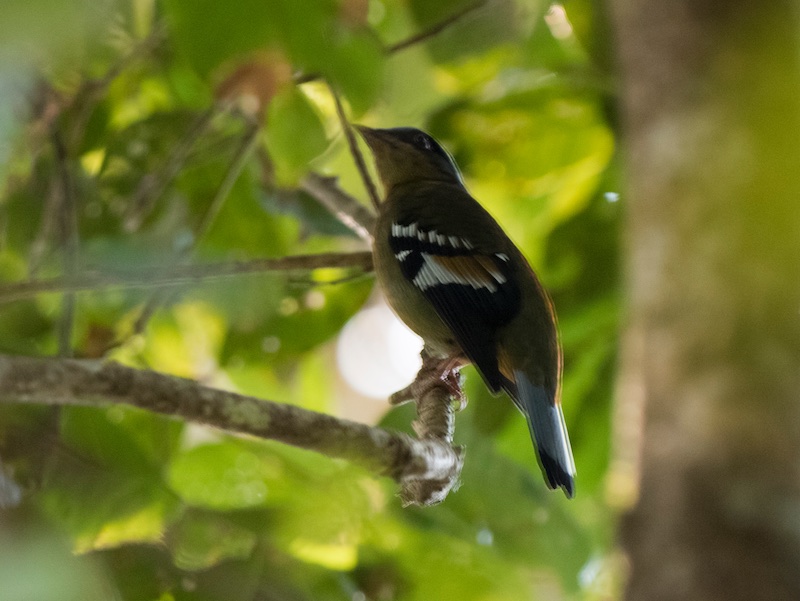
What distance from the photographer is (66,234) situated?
339cm

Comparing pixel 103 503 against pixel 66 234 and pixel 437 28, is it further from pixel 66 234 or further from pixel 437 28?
pixel 437 28

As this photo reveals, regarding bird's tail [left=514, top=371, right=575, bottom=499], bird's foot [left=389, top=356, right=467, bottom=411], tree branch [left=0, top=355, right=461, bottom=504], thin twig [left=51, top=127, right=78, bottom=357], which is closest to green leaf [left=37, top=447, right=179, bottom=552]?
thin twig [left=51, top=127, right=78, bottom=357]

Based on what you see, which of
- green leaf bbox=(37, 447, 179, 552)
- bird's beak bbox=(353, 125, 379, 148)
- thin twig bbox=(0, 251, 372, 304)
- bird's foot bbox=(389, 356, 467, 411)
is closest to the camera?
thin twig bbox=(0, 251, 372, 304)

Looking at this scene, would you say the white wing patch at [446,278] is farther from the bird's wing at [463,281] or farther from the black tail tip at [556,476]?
the black tail tip at [556,476]

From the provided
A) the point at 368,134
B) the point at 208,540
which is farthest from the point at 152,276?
the point at 368,134

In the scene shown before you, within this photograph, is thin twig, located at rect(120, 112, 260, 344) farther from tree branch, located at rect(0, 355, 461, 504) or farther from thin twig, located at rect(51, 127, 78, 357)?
tree branch, located at rect(0, 355, 461, 504)

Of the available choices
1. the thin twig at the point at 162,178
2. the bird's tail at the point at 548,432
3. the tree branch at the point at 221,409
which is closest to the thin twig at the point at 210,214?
the thin twig at the point at 162,178

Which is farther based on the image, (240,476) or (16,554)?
(240,476)

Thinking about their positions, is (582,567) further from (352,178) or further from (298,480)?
(352,178)

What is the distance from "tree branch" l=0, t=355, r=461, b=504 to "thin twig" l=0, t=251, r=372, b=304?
435 millimetres

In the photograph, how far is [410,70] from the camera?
403 cm

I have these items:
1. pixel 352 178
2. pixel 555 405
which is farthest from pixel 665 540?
pixel 352 178

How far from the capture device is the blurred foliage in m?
2.99

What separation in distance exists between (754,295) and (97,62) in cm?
276
